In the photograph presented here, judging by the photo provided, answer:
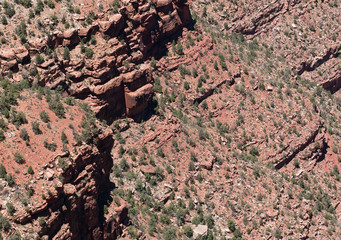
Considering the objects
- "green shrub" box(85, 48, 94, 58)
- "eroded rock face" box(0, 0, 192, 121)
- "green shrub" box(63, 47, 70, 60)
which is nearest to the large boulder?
"eroded rock face" box(0, 0, 192, 121)

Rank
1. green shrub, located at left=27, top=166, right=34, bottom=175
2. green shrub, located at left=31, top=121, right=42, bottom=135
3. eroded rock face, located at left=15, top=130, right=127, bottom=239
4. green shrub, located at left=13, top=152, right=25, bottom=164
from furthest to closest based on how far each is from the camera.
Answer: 1. green shrub, located at left=31, top=121, right=42, bottom=135
2. green shrub, located at left=13, top=152, right=25, bottom=164
3. green shrub, located at left=27, top=166, right=34, bottom=175
4. eroded rock face, located at left=15, top=130, right=127, bottom=239

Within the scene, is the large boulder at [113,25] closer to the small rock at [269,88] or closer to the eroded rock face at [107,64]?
the eroded rock face at [107,64]

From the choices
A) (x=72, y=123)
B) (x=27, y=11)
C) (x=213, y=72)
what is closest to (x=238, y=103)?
(x=213, y=72)

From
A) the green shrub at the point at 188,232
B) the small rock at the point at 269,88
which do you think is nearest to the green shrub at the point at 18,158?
the green shrub at the point at 188,232

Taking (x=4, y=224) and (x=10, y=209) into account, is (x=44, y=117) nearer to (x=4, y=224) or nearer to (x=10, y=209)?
(x=10, y=209)

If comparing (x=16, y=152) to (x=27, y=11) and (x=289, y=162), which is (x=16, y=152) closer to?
(x=27, y=11)

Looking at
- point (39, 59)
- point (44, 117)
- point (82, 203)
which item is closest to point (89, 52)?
point (39, 59)

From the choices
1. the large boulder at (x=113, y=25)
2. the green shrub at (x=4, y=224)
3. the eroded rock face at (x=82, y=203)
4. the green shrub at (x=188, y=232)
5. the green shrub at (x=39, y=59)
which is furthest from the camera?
the large boulder at (x=113, y=25)

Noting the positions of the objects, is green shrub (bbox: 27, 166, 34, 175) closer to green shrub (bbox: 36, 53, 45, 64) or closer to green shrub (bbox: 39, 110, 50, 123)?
green shrub (bbox: 39, 110, 50, 123)
